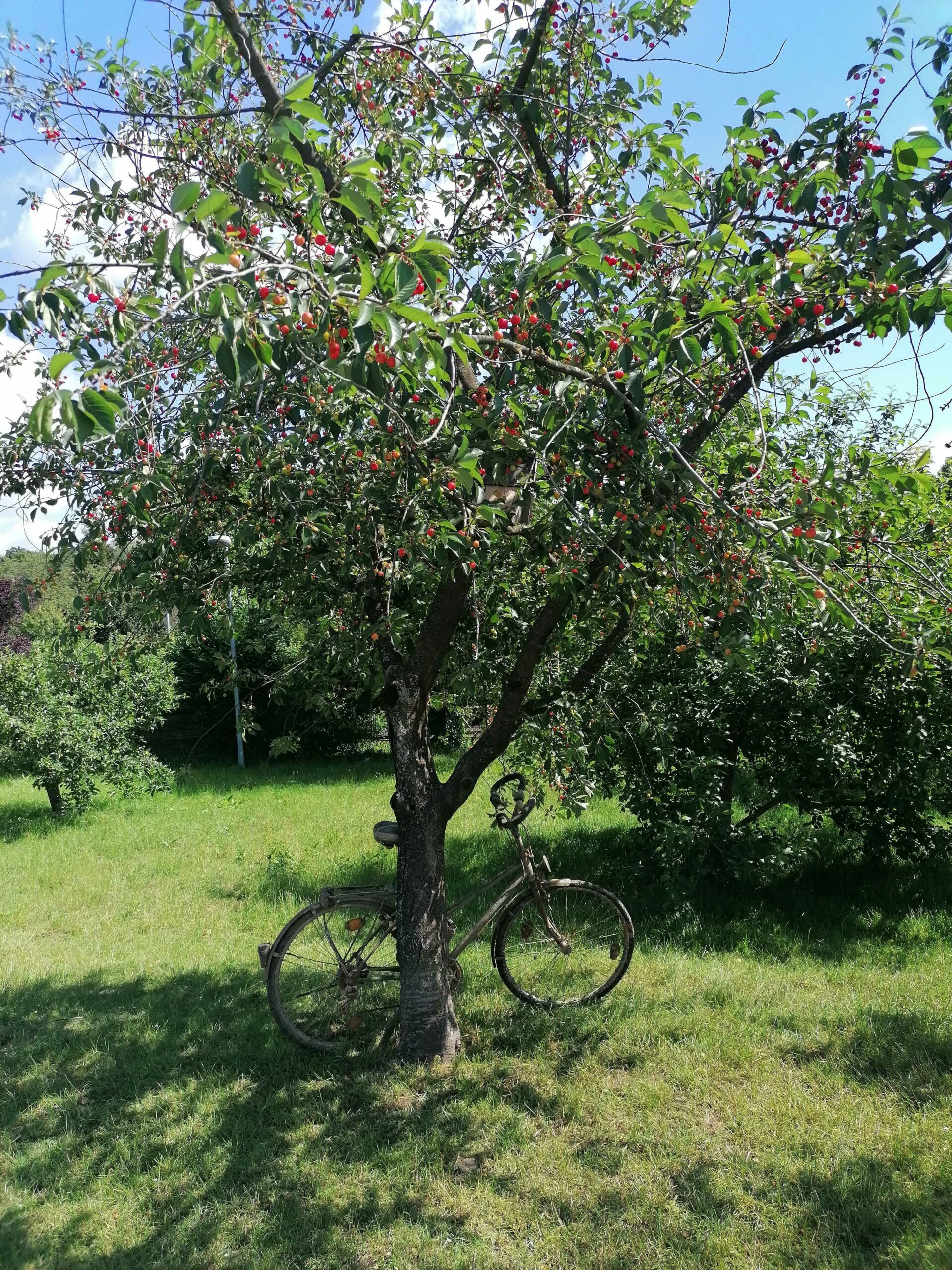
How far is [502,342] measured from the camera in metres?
2.76

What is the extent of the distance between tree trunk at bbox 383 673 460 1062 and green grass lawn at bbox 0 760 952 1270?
6.8 inches

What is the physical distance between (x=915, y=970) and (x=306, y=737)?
11791 mm

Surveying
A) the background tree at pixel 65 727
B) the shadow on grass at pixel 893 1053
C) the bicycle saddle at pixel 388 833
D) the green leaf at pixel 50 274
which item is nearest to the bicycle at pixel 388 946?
the bicycle saddle at pixel 388 833

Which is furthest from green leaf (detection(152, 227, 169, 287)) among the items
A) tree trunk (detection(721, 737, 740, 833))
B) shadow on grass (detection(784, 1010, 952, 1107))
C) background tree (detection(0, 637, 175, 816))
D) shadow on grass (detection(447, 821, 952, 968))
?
background tree (detection(0, 637, 175, 816))

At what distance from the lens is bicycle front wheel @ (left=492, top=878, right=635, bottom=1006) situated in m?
4.25

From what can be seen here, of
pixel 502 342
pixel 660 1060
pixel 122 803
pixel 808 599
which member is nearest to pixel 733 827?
pixel 660 1060

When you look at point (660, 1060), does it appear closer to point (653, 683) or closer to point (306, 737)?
point (653, 683)

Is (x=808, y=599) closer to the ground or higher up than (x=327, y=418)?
closer to the ground

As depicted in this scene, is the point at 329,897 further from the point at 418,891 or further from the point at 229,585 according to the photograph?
the point at 229,585

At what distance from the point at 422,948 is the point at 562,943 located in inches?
29.8

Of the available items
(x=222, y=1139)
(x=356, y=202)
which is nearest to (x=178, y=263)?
(x=356, y=202)

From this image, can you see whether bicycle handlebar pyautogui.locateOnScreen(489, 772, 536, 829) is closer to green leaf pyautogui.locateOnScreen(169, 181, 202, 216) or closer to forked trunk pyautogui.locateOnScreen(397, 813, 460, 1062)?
forked trunk pyautogui.locateOnScreen(397, 813, 460, 1062)

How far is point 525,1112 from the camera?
3.55m

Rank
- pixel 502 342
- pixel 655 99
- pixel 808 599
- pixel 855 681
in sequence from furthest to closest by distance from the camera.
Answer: pixel 855 681 → pixel 655 99 → pixel 808 599 → pixel 502 342
